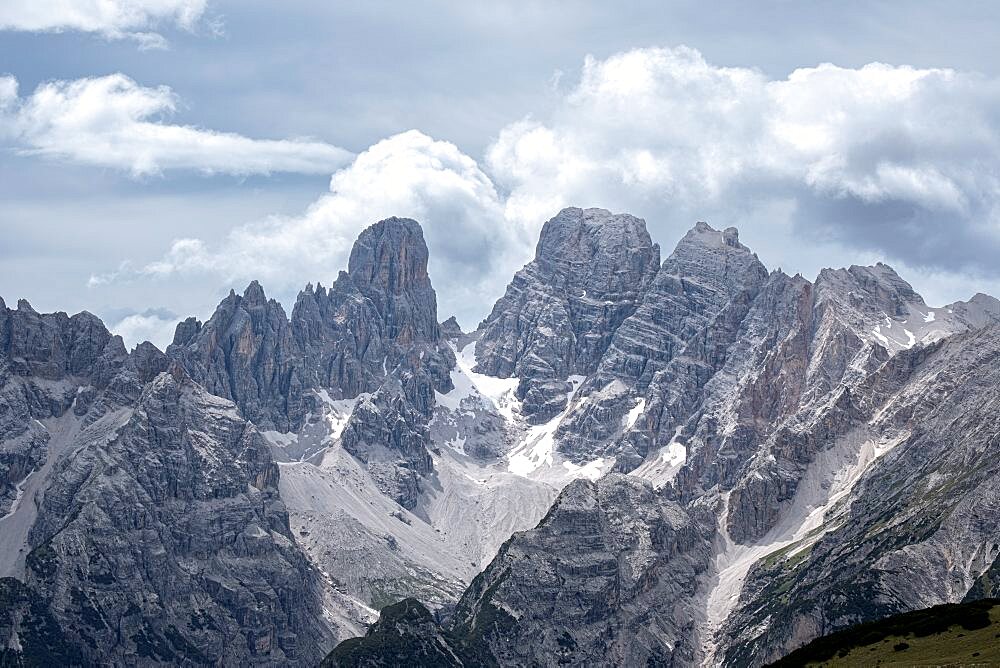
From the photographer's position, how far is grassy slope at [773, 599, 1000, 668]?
578 ft

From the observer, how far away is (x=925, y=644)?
186750 millimetres

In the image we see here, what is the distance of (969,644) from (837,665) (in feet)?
52.3

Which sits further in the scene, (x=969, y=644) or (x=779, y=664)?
(x=779, y=664)

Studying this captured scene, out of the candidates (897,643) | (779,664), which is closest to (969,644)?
(897,643)

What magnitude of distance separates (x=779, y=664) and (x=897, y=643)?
582 inches

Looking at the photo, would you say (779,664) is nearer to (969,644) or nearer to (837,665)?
(837,665)

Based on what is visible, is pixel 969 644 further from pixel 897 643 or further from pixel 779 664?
pixel 779 664

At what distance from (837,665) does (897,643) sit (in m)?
9.67

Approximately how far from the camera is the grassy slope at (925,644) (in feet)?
578

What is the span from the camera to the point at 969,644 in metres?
179

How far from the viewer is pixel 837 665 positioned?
185625 millimetres
